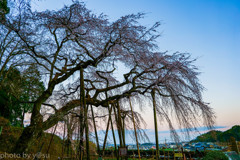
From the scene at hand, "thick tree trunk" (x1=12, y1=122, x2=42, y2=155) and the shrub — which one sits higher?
"thick tree trunk" (x1=12, y1=122, x2=42, y2=155)

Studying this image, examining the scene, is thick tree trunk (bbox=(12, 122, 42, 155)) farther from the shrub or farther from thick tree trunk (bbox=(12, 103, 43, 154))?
the shrub

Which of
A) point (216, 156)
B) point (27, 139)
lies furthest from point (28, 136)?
point (216, 156)

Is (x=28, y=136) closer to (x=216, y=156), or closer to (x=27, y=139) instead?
(x=27, y=139)

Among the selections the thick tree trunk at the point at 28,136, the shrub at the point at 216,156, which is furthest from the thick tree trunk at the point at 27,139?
the shrub at the point at 216,156

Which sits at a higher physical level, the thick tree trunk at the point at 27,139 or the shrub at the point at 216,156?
the thick tree trunk at the point at 27,139

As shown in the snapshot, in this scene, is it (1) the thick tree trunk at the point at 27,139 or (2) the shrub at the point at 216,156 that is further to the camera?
(2) the shrub at the point at 216,156

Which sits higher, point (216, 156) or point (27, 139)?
point (27, 139)

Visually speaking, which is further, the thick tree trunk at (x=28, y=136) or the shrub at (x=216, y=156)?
the shrub at (x=216, y=156)

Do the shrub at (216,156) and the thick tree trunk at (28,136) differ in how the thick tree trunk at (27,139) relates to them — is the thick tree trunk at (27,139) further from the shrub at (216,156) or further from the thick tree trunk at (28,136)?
the shrub at (216,156)

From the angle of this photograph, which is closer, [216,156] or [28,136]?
[28,136]

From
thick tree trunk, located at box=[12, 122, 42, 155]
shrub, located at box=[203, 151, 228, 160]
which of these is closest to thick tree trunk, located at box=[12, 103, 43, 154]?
thick tree trunk, located at box=[12, 122, 42, 155]

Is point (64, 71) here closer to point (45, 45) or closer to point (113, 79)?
point (45, 45)

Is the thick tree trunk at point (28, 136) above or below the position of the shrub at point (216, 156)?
above

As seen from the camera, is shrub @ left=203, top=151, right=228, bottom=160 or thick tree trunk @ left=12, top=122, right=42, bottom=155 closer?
thick tree trunk @ left=12, top=122, right=42, bottom=155
